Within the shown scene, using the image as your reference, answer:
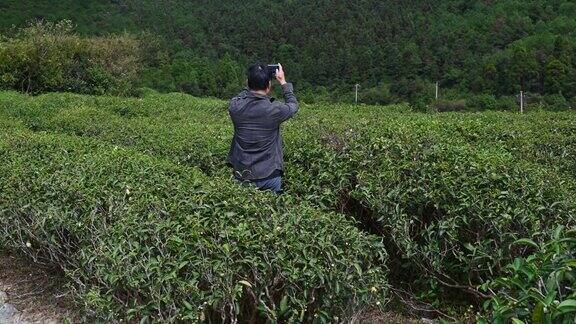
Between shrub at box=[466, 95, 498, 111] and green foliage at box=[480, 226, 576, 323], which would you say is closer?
green foliage at box=[480, 226, 576, 323]

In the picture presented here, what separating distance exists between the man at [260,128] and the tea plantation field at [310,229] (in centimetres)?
24

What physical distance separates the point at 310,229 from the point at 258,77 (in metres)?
1.47

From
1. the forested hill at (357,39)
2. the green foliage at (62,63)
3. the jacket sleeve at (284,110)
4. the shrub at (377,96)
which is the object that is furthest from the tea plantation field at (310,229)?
the shrub at (377,96)

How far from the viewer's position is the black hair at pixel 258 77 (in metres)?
4.05

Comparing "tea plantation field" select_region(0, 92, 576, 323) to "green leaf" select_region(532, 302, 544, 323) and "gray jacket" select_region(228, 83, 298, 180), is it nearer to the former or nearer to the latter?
"green leaf" select_region(532, 302, 544, 323)

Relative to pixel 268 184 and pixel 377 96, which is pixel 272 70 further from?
pixel 377 96

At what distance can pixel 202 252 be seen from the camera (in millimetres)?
2652

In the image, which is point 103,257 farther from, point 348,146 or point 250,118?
point 348,146

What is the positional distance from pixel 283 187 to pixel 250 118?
1.87ft

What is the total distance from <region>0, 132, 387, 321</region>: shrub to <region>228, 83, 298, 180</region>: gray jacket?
1.89 feet

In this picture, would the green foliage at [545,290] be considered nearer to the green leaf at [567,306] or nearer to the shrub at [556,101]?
the green leaf at [567,306]

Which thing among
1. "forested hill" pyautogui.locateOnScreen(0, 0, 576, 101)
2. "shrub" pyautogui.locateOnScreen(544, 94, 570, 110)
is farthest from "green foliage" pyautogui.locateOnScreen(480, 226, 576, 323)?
"forested hill" pyautogui.locateOnScreen(0, 0, 576, 101)

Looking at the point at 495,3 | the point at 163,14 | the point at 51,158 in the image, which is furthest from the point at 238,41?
the point at 51,158

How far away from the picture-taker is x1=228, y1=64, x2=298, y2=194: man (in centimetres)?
407
